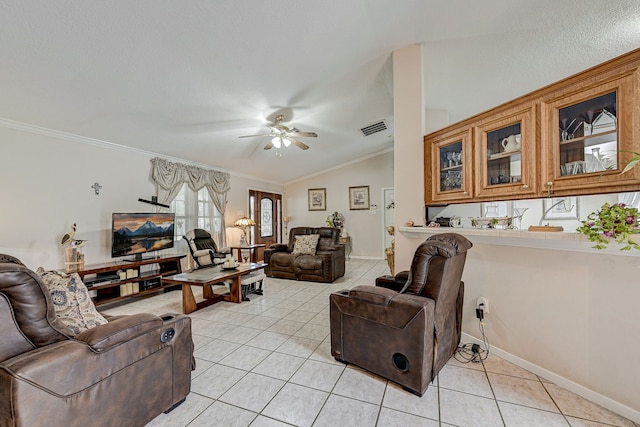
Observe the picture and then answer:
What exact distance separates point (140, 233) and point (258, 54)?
10.7ft

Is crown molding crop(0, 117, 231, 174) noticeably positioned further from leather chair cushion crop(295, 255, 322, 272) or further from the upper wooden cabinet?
the upper wooden cabinet

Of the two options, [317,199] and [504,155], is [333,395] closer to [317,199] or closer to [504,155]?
[504,155]

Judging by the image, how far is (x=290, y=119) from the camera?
4.21 metres

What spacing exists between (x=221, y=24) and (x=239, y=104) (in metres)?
1.30

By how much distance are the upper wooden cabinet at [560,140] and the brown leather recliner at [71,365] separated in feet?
8.66

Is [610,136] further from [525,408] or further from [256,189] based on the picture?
[256,189]

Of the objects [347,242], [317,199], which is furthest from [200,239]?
[347,242]

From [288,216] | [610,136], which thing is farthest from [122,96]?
[288,216]

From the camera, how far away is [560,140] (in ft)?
5.78

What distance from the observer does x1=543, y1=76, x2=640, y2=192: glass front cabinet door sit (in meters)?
1.47

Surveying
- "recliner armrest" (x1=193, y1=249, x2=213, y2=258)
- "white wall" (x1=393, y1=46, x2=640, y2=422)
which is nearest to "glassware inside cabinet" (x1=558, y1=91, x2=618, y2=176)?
"white wall" (x1=393, y1=46, x2=640, y2=422)

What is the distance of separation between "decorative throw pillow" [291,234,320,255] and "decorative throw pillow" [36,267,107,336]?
3815 millimetres

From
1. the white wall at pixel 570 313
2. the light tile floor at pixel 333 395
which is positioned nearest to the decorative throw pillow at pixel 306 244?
the light tile floor at pixel 333 395

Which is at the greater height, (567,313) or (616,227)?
(616,227)
